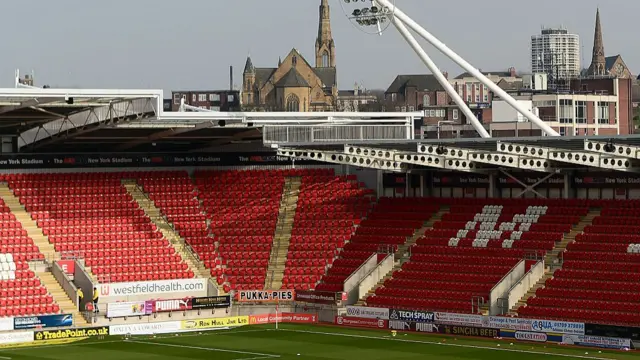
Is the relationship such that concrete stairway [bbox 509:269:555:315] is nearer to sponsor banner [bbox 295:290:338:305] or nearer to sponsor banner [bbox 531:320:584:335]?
sponsor banner [bbox 531:320:584:335]

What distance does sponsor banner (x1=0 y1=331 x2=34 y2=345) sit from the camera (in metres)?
54.0

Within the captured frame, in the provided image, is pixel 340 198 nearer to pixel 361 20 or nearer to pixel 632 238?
pixel 361 20

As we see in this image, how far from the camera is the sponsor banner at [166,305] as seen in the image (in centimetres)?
5969

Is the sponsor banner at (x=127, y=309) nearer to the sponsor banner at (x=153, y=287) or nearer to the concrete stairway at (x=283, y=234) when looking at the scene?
the sponsor banner at (x=153, y=287)

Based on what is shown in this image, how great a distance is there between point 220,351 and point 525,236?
59.6ft

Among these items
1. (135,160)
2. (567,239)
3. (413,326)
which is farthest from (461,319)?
(135,160)

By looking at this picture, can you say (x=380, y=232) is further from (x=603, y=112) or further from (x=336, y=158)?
(x=603, y=112)

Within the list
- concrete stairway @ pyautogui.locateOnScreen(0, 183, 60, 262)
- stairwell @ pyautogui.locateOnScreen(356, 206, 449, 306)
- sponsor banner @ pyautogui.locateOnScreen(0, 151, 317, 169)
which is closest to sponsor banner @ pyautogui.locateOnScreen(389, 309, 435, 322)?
stairwell @ pyautogui.locateOnScreen(356, 206, 449, 306)

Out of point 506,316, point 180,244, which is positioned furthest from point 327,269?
point 506,316

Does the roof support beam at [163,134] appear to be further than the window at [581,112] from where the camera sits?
No

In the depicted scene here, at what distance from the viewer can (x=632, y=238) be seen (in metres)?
57.0

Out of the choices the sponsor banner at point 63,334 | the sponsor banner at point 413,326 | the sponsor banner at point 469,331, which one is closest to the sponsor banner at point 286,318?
the sponsor banner at point 413,326

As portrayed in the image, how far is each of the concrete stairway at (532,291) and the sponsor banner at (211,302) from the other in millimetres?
15174

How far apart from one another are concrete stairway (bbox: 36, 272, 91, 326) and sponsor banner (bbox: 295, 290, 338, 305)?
11379mm
